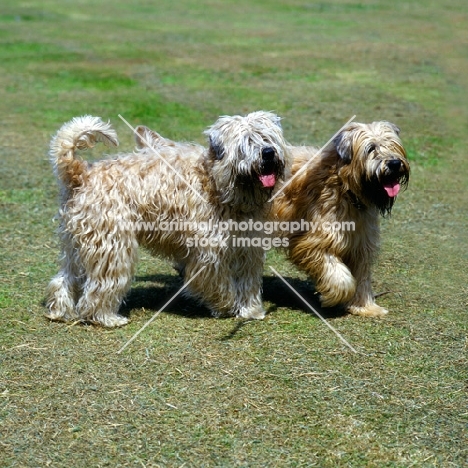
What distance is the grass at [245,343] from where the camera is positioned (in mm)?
4480

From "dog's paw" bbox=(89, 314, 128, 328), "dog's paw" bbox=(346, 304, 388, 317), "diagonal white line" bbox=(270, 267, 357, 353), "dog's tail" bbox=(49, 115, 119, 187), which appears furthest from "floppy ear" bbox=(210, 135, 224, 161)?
"dog's paw" bbox=(346, 304, 388, 317)

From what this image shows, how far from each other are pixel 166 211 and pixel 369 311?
176 cm

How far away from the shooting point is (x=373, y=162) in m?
5.78

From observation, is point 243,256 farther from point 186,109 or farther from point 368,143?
point 186,109

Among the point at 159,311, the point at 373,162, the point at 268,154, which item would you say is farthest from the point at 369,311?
the point at 159,311

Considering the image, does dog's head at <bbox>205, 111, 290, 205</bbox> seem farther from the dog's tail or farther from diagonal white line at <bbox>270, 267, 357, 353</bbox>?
diagonal white line at <bbox>270, 267, 357, 353</bbox>

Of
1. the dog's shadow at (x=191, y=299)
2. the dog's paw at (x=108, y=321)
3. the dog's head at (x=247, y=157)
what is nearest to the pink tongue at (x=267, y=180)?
the dog's head at (x=247, y=157)

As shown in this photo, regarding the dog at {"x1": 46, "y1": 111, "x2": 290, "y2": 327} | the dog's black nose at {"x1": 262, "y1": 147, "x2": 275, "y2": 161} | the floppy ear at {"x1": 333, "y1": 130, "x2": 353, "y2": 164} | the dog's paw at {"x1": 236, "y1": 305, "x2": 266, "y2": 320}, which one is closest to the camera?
the dog's black nose at {"x1": 262, "y1": 147, "x2": 275, "y2": 161}

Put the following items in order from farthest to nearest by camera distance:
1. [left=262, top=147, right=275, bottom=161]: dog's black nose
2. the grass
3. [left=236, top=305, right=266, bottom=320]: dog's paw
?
[left=236, top=305, right=266, bottom=320]: dog's paw, [left=262, top=147, right=275, bottom=161]: dog's black nose, the grass

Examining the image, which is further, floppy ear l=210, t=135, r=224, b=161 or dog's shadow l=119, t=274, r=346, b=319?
dog's shadow l=119, t=274, r=346, b=319

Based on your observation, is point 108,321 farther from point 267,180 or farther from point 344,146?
point 344,146

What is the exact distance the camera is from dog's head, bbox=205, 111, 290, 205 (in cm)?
571

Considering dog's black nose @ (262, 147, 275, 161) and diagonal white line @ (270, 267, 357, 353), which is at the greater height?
dog's black nose @ (262, 147, 275, 161)

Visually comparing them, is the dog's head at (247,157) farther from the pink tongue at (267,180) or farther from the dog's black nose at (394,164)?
the dog's black nose at (394,164)
